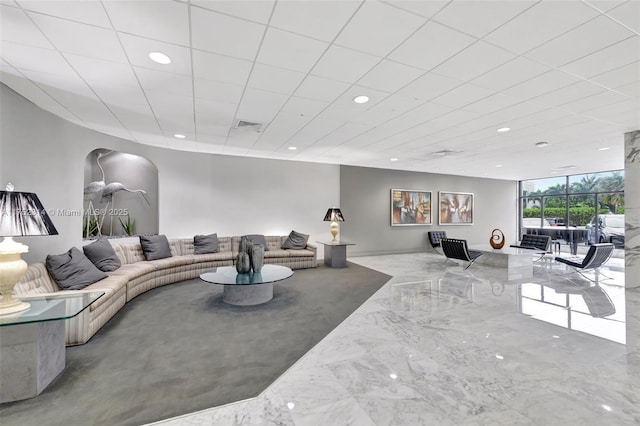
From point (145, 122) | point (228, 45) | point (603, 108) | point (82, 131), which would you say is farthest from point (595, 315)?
point (82, 131)

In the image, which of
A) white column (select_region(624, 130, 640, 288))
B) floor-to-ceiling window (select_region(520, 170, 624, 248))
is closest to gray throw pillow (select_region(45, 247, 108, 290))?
white column (select_region(624, 130, 640, 288))

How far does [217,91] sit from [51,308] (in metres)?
2.62

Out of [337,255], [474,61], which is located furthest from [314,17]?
[337,255]

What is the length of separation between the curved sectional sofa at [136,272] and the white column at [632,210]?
5.93 m

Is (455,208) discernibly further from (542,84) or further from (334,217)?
(542,84)

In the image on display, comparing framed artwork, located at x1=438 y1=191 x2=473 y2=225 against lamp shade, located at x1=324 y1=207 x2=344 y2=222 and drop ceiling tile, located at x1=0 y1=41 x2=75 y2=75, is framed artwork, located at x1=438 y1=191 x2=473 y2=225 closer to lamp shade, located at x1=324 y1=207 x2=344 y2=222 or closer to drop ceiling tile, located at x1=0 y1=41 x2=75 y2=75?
lamp shade, located at x1=324 y1=207 x2=344 y2=222

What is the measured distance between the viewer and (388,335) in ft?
9.97

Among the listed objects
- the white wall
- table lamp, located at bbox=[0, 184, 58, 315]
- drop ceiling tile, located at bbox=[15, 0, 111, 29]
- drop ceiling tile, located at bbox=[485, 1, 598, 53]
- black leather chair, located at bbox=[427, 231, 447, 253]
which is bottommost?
black leather chair, located at bbox=[427, 231, 447, 253]

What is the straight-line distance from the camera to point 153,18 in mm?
2045

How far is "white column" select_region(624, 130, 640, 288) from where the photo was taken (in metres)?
4.75

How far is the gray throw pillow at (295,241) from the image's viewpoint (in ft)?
23.0

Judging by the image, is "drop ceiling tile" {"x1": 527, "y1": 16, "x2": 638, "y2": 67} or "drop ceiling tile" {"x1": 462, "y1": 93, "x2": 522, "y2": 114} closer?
"drop ceiling tile" {"x1": 527, "y1": 16, "x2": 638, "y2": 67}

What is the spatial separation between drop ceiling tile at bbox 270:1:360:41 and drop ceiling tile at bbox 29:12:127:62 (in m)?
1.38

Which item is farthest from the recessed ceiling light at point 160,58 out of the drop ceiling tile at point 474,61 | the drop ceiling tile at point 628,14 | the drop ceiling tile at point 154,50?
the drop ceiling tile at point 628,14
